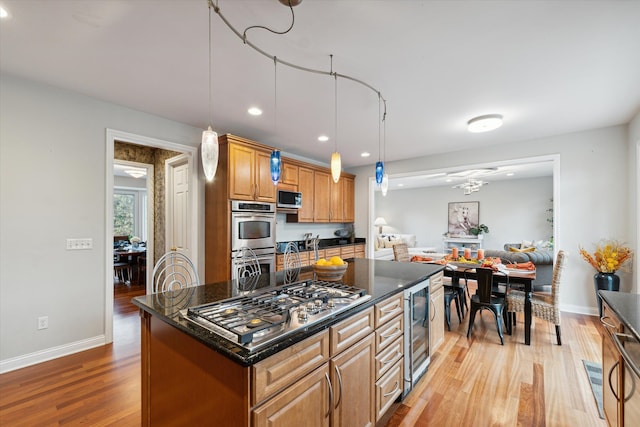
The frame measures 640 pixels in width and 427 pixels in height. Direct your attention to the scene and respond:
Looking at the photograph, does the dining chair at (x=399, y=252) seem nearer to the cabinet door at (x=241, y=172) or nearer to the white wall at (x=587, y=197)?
the white wall at (x=587, y=197)

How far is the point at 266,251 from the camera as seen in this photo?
4.02 metres

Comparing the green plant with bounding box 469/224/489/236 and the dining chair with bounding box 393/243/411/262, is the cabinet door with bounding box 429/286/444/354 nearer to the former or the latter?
the dining chair with bounding box 393/243/411/262

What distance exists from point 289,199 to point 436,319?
2838mm

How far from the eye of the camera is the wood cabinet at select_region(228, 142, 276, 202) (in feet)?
12.0

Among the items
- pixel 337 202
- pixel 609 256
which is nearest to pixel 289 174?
pixel 337 202

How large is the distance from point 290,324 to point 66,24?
7.71 ft

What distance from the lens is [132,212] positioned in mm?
8195

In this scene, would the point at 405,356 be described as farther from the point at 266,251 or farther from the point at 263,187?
the point at 263,187

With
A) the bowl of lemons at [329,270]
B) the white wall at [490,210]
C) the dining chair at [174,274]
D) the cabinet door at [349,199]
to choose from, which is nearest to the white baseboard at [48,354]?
the dining chair at [174,274]

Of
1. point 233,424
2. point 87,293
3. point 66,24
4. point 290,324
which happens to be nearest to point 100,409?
point 87,293

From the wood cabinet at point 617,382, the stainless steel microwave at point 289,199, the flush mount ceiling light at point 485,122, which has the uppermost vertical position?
the flush mount ceiling light at point 485,122

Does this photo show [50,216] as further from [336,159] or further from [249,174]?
[336,159]

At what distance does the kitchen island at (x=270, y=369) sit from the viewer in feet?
3.31

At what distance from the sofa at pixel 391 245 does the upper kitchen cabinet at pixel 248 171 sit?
3903 mm
